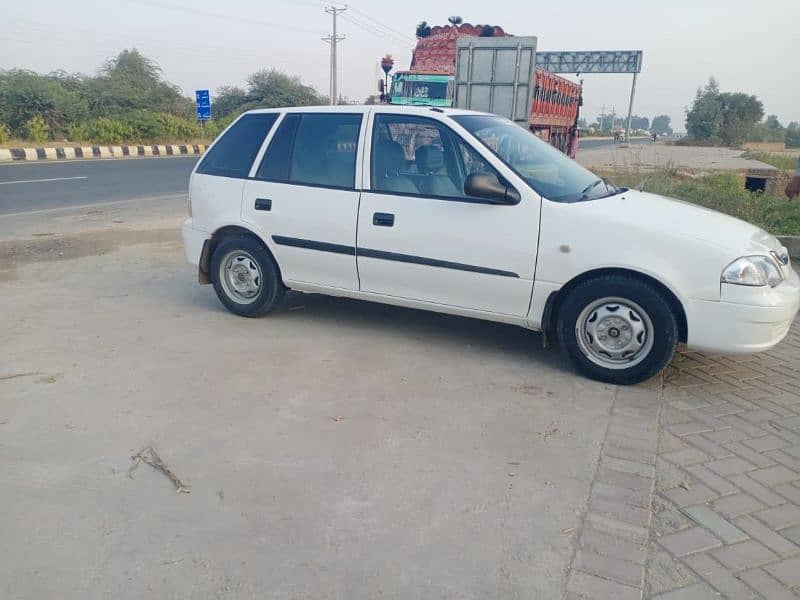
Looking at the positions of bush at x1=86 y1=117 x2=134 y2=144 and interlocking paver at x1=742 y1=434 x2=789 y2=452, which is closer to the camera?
interlocking paver at x1=742 y1=434 x2=789 y2=452

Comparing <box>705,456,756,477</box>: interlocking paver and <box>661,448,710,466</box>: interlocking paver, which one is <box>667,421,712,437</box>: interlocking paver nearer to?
<box>661,448,710,466</box>: interlocking paver

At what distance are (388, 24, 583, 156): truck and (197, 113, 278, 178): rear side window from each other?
9933mm

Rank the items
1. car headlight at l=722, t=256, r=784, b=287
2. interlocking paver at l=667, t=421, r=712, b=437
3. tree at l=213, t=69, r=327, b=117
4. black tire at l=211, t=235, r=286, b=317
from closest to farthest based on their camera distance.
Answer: interlocking paver at l=667, t=421, r=712, b=437 → car headlight at l=722, t=256, r=784, b=287 → black tire at l=211, t=235, r=286, b=317 → tree at l=213, t=69, r=327, b=117

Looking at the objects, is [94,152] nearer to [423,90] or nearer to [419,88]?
[419,88]

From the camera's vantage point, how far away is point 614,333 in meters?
4.45

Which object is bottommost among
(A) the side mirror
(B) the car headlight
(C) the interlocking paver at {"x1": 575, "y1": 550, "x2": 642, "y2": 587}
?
(C) the interlocking paver at {"x1": 575, "y1": 550, "x2": 642, "y2": 587}

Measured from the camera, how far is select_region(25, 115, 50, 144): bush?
86.0 ft

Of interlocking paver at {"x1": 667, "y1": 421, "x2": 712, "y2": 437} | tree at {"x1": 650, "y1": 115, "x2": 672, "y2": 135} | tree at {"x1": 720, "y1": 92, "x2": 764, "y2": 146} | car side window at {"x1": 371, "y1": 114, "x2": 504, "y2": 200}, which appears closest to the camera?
interlocking paver at {"x1": 667, "y1": 421, "x2": 712, "y2": 437}

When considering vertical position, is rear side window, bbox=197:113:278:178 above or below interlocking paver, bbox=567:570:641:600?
above

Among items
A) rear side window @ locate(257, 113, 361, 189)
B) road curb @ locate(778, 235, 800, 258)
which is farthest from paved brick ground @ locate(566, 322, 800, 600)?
road curb @ locate(778, 235, 800, 258)

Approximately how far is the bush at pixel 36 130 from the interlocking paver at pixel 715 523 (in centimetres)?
2823

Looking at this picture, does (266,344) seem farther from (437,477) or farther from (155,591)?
(155,591)

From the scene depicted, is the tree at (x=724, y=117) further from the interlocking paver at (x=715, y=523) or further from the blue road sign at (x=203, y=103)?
the interlocking paver at (x=715, y=523)

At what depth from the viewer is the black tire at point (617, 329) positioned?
4.27 metres
